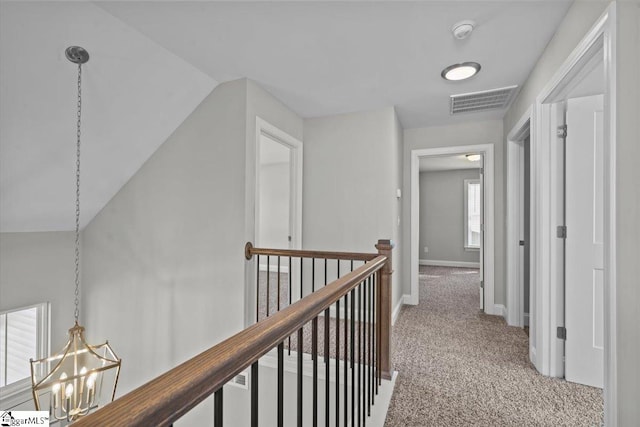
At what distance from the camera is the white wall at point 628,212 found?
1273 millimetres

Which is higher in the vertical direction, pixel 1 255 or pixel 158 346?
pixel 1 255

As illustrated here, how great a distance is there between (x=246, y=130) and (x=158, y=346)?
2258mm

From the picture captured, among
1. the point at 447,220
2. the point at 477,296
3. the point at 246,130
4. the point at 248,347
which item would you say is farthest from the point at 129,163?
the point at 447,220

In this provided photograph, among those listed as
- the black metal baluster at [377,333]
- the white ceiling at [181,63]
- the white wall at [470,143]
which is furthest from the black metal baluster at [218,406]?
the white wall at [470,143]

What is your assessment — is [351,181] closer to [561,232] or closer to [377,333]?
[377,333]

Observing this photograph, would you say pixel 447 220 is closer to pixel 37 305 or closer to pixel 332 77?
pixel 332 77

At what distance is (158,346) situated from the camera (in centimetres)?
307

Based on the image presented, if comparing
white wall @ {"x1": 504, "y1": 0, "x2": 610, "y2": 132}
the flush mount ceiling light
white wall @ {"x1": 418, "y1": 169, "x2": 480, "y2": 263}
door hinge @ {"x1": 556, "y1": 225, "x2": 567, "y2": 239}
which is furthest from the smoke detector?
white wall @ {"x1": 418, "y1": 169, "x2": 480, "y2": 263}

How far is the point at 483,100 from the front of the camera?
3.20 m

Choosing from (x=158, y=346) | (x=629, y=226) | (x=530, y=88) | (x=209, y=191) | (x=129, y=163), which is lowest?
(x=158, y=346)

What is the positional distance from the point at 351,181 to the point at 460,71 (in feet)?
4.95

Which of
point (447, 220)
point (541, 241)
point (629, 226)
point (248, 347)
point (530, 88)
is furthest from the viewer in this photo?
point (447, 220)

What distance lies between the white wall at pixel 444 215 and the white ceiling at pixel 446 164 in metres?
0.31

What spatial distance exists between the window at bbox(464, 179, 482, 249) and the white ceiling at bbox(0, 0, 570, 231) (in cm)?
457
